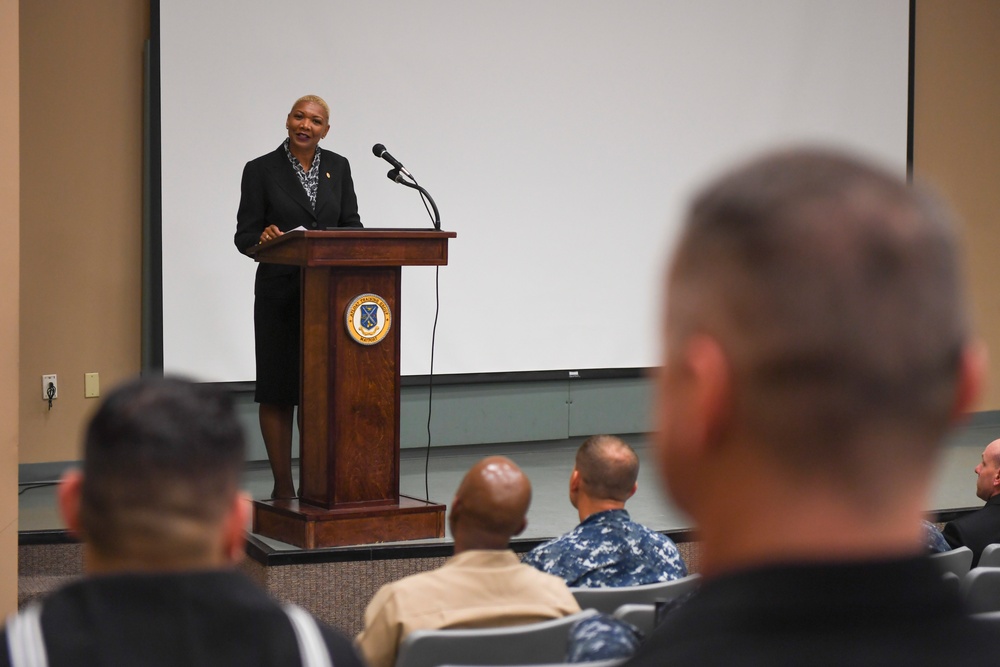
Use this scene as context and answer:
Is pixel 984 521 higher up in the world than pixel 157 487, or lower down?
lower down

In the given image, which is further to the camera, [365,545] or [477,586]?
[365,545]

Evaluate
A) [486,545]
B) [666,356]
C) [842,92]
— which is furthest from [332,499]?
[842,92]

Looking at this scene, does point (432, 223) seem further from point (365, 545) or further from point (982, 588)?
point (982, 588)

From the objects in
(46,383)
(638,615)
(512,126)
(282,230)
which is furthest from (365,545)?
(512,126)

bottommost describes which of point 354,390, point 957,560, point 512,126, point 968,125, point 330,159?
point 957,560

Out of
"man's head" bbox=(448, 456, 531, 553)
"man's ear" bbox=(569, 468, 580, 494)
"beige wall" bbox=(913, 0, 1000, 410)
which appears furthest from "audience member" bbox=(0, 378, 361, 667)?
"beige wall" bbox=(913, 0, 1000, 410)

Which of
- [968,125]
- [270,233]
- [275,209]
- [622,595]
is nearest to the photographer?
[622,595]

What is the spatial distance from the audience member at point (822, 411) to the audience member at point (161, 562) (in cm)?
60

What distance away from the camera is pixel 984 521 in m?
3.61

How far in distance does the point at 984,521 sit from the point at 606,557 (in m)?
1.50

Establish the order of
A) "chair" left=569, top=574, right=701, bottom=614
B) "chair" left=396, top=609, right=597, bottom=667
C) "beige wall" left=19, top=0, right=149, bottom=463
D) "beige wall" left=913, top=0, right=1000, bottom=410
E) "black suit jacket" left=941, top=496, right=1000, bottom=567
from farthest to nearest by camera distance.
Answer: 1. "beige wall" left=913, top=0, right=1000, bottom=410
2. "beige wall" left=19, top=0, right=149, bottom=463
3. "black suit jacket" left=941, top=496, right=1000, bottom=567
4. "chair" left=569, top=574, right=701, bottom=614
5. "chair" left=396, top=609, right=597, bottom=667

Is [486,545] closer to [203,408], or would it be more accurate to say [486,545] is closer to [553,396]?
[203,408]

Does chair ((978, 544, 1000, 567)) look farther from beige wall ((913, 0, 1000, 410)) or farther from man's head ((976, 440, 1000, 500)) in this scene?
beige wall ((913, 0, 1000, 410))

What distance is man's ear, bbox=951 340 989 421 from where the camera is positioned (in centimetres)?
58
